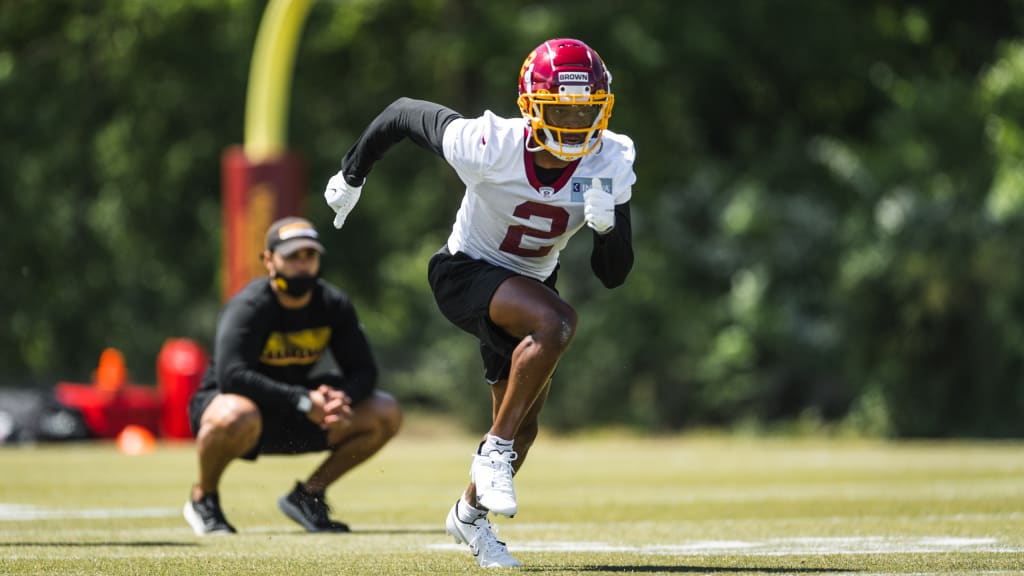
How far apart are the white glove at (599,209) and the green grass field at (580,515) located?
4.06 feet

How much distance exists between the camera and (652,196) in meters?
26.8

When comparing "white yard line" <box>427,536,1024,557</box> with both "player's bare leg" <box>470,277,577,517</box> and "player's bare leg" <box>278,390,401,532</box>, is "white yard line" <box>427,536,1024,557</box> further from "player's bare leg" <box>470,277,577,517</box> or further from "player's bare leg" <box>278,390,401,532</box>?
"player's bare leg" <box>278,390,401,532</box>

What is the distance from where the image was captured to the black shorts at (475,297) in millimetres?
6680

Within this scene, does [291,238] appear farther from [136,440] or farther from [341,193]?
[136,440]

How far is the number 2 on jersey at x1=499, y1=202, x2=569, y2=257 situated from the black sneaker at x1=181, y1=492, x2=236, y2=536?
2.45 meters

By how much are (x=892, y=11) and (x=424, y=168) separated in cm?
807

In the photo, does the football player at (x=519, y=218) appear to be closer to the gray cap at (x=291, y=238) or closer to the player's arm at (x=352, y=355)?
the gray cap at (x=291, y=238)

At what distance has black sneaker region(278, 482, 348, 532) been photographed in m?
8.56

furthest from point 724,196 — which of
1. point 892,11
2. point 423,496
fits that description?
point 423,496

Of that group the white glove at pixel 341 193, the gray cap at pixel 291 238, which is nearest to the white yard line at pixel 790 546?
the white glove at pixel 341 193

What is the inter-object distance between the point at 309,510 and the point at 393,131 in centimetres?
248

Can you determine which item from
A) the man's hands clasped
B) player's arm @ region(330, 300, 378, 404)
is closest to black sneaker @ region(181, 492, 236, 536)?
the man's hands clasped

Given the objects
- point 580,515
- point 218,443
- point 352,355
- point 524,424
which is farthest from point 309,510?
point 524,424

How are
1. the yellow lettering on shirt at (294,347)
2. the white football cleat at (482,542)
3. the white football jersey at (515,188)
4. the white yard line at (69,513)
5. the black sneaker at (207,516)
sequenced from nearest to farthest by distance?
the white football cleat at (482,542) → the white football jersey at (515,188) → the black sneaker at (207,516) → the yellow lettering on shirt at (294,347) → the white yard line at (69,513)
